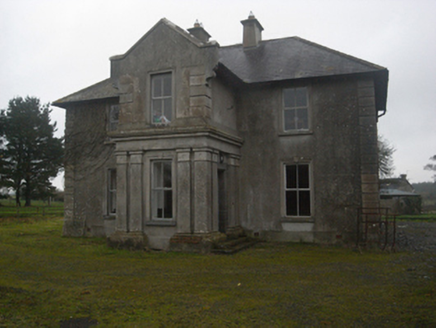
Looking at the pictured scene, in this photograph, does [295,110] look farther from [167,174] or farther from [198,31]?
[198,31]

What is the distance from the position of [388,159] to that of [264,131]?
36.1 metres

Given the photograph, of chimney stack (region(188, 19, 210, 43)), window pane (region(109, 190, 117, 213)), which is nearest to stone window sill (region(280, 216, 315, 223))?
window pane (region(109, 190, 117, 213))

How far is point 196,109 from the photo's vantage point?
12633 millimetres

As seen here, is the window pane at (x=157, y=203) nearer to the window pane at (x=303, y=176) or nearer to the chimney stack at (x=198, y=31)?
the window pane at (x=303, y=176)

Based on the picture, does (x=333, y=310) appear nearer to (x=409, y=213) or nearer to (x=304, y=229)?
(x=304, y=229)

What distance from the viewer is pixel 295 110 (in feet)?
48.5

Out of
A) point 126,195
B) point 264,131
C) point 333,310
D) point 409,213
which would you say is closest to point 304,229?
point 264,131

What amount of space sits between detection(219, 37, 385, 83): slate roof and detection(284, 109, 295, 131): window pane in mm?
1281

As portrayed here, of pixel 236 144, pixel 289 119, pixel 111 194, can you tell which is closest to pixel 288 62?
pixel 289 119

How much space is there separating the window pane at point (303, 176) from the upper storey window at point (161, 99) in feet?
17.1

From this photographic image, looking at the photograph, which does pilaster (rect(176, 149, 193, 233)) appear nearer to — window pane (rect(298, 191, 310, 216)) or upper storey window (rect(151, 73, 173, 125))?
upper storey window (rect(151, 73, 173, 125))

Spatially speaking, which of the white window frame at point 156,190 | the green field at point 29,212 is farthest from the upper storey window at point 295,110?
the green field at point 29,212

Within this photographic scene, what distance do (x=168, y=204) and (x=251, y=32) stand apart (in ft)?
31.7

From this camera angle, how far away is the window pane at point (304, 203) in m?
14.4
